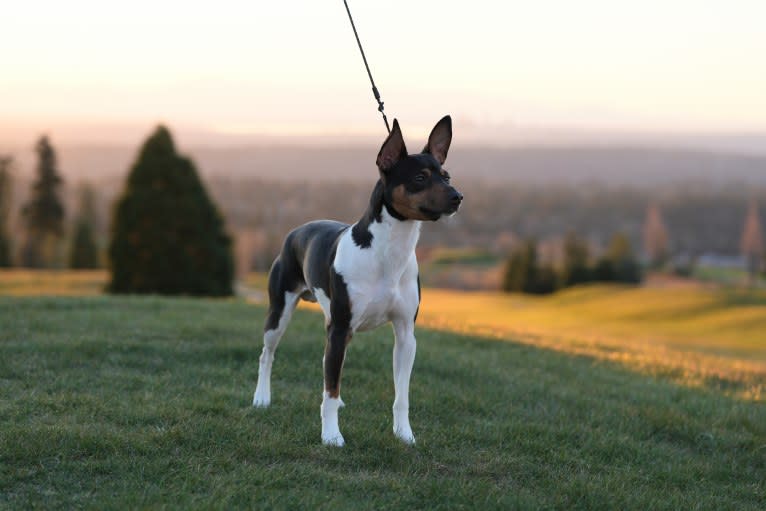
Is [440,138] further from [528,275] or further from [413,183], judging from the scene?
[528,275]

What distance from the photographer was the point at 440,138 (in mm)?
6832

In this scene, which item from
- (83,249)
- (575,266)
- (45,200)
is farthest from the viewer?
(575,266)

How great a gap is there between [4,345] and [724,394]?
951cm

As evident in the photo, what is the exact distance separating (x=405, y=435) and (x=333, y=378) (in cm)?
91

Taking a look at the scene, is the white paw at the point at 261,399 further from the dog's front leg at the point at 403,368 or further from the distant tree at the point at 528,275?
the distant tree at the point at 528,275

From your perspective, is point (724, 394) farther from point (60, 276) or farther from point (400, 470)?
point (60, 276)

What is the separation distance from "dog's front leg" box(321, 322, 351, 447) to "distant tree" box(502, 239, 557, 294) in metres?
71.9

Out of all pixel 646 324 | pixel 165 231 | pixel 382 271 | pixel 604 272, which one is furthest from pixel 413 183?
pixel 604 272

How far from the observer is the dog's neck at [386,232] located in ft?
21.9

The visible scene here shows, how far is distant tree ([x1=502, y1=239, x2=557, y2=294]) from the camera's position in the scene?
77.9 meters

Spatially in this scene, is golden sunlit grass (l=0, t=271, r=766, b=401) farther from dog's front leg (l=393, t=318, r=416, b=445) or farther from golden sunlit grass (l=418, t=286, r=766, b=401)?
dog's front leg (l=393, t=318, r=416, b=445)

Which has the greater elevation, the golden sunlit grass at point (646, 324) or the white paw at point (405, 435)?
the white paw at point (405, 435)

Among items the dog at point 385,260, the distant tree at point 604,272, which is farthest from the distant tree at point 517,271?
the dog at point 385,260

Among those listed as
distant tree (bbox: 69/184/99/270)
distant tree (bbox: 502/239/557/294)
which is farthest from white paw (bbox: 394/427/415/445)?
distant tree (bbox: 502/239/557/294)
